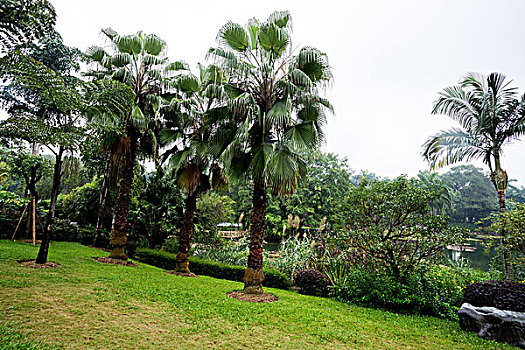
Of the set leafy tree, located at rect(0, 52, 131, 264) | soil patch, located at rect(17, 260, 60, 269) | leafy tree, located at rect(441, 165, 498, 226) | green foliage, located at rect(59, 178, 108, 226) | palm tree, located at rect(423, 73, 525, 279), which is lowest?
soil patch, located at rect(17, 260, 60, 269)

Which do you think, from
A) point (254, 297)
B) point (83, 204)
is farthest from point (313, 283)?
point (83, 204)

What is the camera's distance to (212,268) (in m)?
10.4

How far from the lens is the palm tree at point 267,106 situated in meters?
6.96

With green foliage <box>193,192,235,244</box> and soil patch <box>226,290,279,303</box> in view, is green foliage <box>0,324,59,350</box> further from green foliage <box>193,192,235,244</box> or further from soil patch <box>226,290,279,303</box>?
green foliage <box>193,192,235,244</box>

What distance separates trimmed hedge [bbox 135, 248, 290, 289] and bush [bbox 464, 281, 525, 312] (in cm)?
511

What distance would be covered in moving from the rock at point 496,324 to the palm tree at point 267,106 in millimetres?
4444

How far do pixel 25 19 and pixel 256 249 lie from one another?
6.25 m

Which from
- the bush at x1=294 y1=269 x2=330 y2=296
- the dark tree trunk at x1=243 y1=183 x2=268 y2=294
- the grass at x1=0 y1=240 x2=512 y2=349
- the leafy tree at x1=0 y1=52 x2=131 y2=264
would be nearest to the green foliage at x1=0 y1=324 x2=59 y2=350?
the grass at x1=0 y1=240 x2=512 y2=349

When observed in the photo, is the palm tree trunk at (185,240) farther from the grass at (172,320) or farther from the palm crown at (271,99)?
the palm crown at (271,99)

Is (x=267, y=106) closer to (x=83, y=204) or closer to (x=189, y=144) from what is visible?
(x=189, y=144)

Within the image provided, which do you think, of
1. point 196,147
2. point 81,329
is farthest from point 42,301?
point 196,147

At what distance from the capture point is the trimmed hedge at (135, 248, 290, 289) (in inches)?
372

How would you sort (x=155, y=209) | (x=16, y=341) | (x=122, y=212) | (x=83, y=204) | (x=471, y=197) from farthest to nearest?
(x=471, y=197), (x=83, y=204), (x=155, y=209), (x=122, y=212), (x=16, y=341)

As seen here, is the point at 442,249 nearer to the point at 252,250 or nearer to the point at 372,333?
the point at 372,333
